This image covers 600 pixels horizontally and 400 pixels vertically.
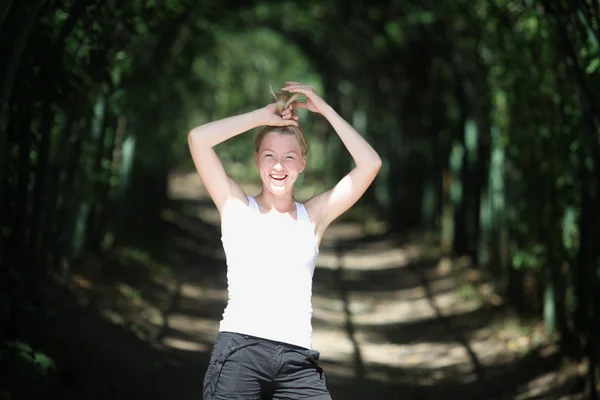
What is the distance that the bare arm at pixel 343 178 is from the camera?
3.99 metres

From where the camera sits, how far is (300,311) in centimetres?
375

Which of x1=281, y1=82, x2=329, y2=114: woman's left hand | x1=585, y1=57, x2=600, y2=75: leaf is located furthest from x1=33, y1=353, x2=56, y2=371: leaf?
x1=585, y1=57, x2=600, y2=75: leaf

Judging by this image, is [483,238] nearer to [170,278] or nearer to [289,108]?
[170,278]

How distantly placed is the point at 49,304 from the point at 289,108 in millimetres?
5789

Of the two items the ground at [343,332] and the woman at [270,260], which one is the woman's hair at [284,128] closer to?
the woman at [270,260]

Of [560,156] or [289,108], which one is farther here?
[560,156]

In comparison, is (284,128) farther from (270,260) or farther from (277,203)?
(270,260)

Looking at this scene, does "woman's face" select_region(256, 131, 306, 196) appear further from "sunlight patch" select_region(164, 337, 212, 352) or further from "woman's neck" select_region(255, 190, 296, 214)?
"sunlight patch" select_region(164, 337, 212, 352)

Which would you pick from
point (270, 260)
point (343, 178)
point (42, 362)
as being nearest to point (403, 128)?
point (42, 362)

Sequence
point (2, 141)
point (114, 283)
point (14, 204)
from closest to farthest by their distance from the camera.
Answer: point (2, 141), point (14, 204), point (114, 283)

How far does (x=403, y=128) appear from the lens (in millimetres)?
20578

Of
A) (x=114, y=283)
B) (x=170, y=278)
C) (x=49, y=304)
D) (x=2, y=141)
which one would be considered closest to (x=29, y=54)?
(x=2, y=141)

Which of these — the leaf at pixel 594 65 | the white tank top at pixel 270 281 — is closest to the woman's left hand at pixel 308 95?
the white tank top at pixel 270 281

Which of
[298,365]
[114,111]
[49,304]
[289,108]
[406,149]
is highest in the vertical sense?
[406,149]
